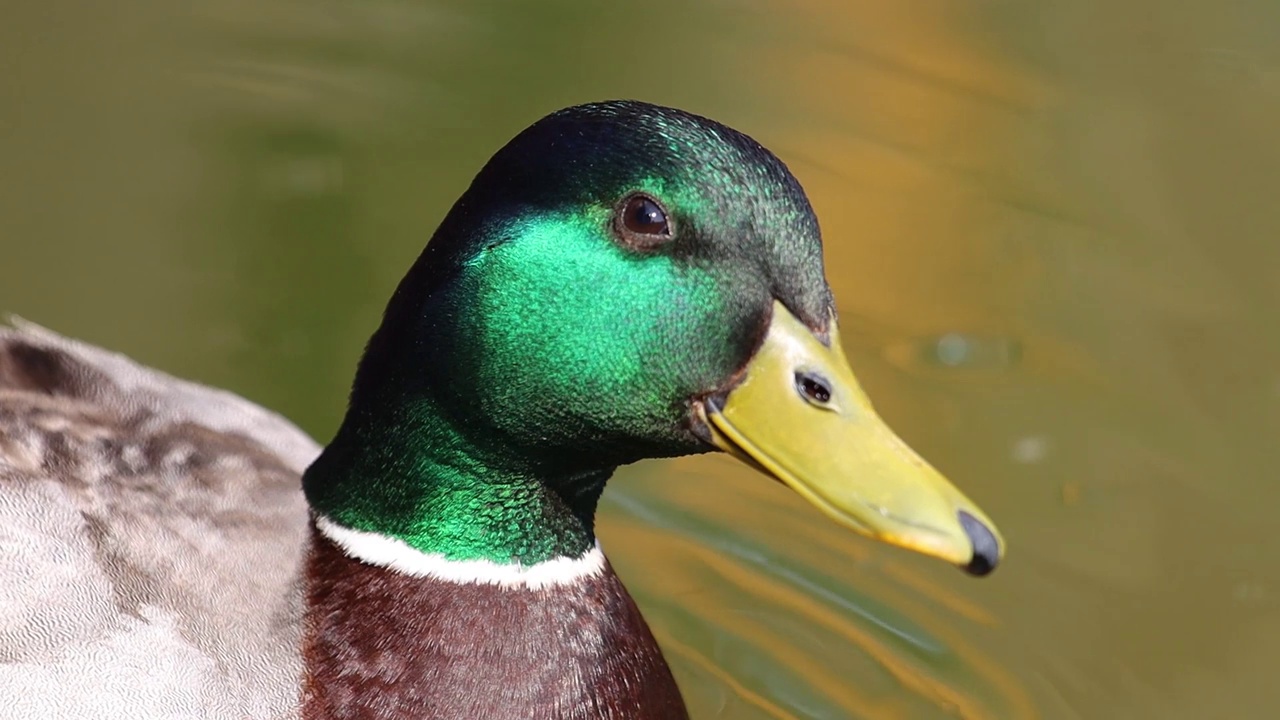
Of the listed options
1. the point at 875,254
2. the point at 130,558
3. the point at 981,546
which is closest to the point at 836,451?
the point at 981,546

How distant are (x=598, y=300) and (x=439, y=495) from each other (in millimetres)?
530

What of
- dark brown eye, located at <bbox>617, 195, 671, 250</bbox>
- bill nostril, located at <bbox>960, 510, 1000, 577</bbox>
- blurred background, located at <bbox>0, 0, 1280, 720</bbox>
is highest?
dark brown eye, located at <bbox>617, 195, 671, 250</bbox>

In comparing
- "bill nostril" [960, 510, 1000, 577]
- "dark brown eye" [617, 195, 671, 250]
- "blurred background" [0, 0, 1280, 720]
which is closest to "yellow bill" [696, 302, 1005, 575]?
"bill nostril" [960, 510, 1000, 577]

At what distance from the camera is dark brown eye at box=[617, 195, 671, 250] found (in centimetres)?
269

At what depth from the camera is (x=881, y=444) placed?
2.67 metres

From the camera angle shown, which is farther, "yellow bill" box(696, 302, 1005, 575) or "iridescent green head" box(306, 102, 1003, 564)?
"iridescent green head" box(306, 102, 1003, 564)

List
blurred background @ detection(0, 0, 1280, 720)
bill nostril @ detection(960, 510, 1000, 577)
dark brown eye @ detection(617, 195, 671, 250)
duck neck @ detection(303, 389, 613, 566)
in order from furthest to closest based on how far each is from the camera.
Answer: blurred background @ detection(0, 0, 1280, 720) → duck neck @ detection(303, 389, 613, 566) → dark brown eye @ detection(617, 195, 671, 250) → bill nostril @ detection(960, 510, 1000, 577)

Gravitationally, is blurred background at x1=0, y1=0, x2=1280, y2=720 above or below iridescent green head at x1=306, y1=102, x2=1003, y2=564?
below

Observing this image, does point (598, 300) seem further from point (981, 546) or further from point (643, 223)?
point (981, 546)

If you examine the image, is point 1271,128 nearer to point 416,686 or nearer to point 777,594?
point 777,594

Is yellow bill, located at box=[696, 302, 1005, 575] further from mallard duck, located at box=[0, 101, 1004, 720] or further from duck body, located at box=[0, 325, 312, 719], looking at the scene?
duck body, located at box=[0, 325, 312, 719]

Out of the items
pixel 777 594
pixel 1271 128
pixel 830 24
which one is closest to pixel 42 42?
pixel 830 24

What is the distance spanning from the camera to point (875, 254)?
5.50 metres

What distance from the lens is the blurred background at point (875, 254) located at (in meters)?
4.38
